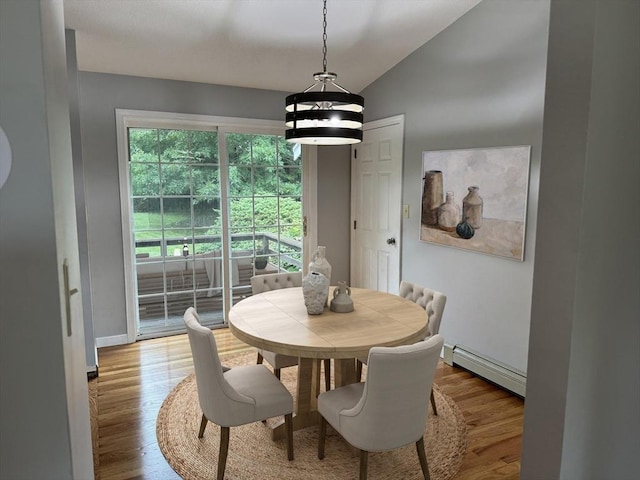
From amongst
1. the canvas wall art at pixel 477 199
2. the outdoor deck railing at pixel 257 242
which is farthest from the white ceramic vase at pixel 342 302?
the outdoor deck railing at pixel 257 242

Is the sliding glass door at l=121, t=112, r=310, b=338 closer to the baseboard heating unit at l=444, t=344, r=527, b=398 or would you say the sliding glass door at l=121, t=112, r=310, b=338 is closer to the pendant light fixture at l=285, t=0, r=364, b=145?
the baseboard heating unit at l=444, t=344, r=527, b=398

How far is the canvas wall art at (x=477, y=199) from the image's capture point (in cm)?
296

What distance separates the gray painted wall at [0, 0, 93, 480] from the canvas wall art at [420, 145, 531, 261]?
2.77 meters

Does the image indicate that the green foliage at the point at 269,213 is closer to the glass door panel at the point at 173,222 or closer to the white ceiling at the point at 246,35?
the glass door panel at the point at 173,222

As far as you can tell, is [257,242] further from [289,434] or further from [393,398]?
[393,398]

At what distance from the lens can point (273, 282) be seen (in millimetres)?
3297

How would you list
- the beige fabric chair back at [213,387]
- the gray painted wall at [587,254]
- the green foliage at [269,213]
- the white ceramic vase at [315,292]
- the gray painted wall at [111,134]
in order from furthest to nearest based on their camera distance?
the green foliage at [269,213], the gray painted wall at [111,134], the white ceramic vase at [315,292], the beige fabric chair back at [213,387], the gray painted wall at [587,254]

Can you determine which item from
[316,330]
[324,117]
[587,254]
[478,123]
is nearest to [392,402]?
[316,330]

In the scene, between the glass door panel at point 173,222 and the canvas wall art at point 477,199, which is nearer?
the canvas wall art at point 477,199

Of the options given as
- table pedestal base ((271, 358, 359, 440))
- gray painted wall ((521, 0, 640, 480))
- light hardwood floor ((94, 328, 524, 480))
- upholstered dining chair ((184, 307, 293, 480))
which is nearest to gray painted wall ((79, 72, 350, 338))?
light hardwood floor ((94, 328, 524, 480))

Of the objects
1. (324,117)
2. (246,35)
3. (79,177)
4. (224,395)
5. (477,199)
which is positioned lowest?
(224,395)

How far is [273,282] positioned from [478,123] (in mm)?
1919

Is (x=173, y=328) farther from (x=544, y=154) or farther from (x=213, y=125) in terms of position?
(x=544, y=154)

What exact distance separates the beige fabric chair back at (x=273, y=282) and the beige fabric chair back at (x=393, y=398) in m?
1.41
